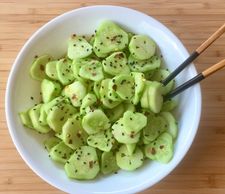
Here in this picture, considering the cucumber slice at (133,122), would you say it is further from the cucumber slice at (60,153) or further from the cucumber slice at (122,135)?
the cucumber slice at (60,153)

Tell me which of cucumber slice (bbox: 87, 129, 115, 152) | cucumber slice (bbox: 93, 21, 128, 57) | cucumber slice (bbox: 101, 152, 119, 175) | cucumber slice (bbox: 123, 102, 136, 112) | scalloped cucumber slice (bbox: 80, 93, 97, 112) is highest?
cucumber slice (bbox: 93, 21, 128, 57)

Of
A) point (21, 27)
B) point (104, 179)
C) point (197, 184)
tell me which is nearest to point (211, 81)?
point (197, 184)

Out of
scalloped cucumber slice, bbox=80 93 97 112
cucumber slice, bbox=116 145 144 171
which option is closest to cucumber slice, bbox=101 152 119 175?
cucumber slice, bbox=116 145 144 171

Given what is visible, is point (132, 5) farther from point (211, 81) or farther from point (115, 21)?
point (211, 81)

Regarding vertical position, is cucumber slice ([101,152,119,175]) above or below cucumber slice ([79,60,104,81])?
below

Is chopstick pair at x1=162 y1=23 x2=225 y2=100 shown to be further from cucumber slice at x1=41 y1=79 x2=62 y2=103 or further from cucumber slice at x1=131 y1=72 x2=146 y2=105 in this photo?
cucumber slice at x1=41 y1=79 x2=62 y2=103

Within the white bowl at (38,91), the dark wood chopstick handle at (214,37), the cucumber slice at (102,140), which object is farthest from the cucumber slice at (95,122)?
the dark wood chopstick handle at (214,37)
